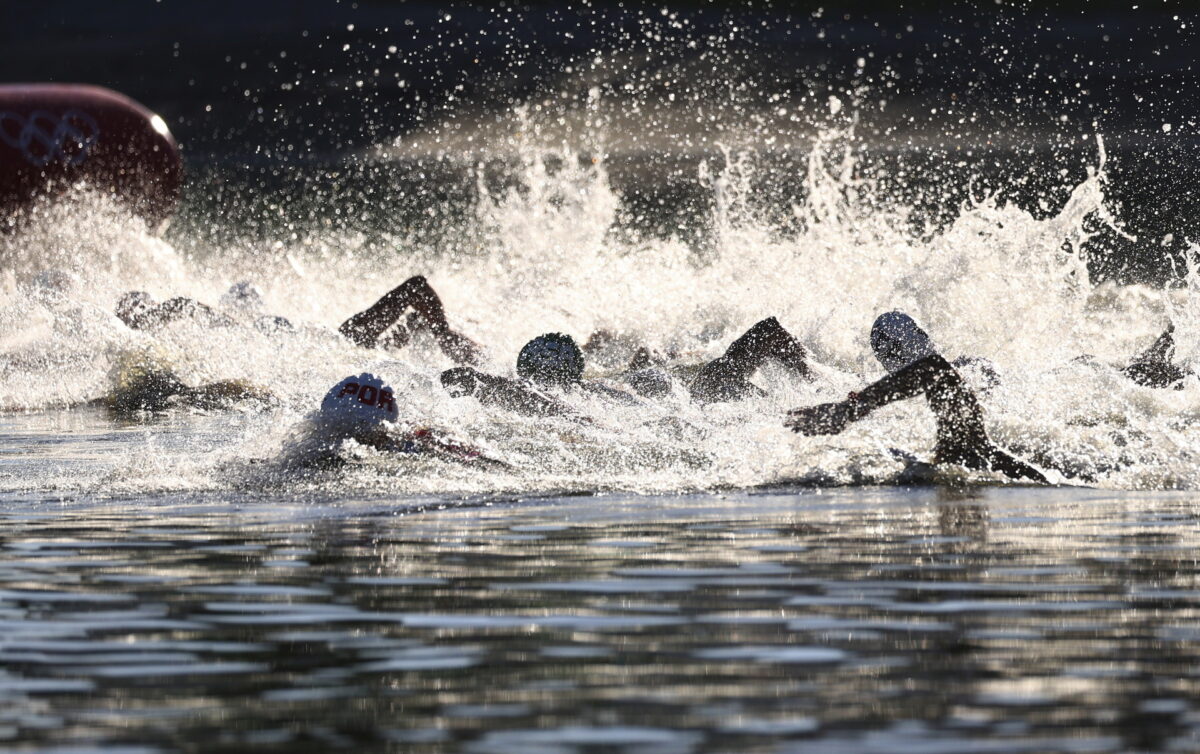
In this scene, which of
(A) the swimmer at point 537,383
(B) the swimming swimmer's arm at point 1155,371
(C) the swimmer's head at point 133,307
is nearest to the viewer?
(A) the swimmer at point 537,383

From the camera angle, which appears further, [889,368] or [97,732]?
[889,368]

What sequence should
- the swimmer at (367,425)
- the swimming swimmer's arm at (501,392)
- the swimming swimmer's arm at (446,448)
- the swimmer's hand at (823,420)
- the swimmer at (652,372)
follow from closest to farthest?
1. the swimmer's hand at (823,420)
2. the swimming swimmer's arm at (446,448)
3. the swimmer at (367,425)
4. the swimming swimmer's arm at (501,392)
5. the swimmer at (652,372)

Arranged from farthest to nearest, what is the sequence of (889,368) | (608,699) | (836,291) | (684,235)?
(684,235), (836,291), (889,368), (608,699)

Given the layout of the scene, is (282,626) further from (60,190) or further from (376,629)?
(60,190)

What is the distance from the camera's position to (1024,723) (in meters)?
5.98

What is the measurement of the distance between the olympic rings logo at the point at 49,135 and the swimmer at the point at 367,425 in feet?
58.2

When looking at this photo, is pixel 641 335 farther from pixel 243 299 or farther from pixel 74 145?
pixel 74 145

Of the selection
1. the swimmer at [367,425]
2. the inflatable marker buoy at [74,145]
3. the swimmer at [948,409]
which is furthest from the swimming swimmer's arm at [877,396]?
the inflatable marker buoy at [74,145]

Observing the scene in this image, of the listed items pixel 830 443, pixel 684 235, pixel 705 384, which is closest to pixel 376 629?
pixel 830 443

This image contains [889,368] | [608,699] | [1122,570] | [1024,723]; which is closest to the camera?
[1024,723]

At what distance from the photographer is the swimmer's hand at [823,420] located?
506 inches

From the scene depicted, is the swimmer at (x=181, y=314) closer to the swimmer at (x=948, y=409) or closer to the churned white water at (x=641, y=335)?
the churned white water at (x=641, y=335)

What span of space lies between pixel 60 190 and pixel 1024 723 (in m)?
Answer: 27.1

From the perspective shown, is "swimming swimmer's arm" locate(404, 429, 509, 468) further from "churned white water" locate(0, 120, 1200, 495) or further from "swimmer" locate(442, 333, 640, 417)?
"swimmer" locate(442, 333, 640, 417)
